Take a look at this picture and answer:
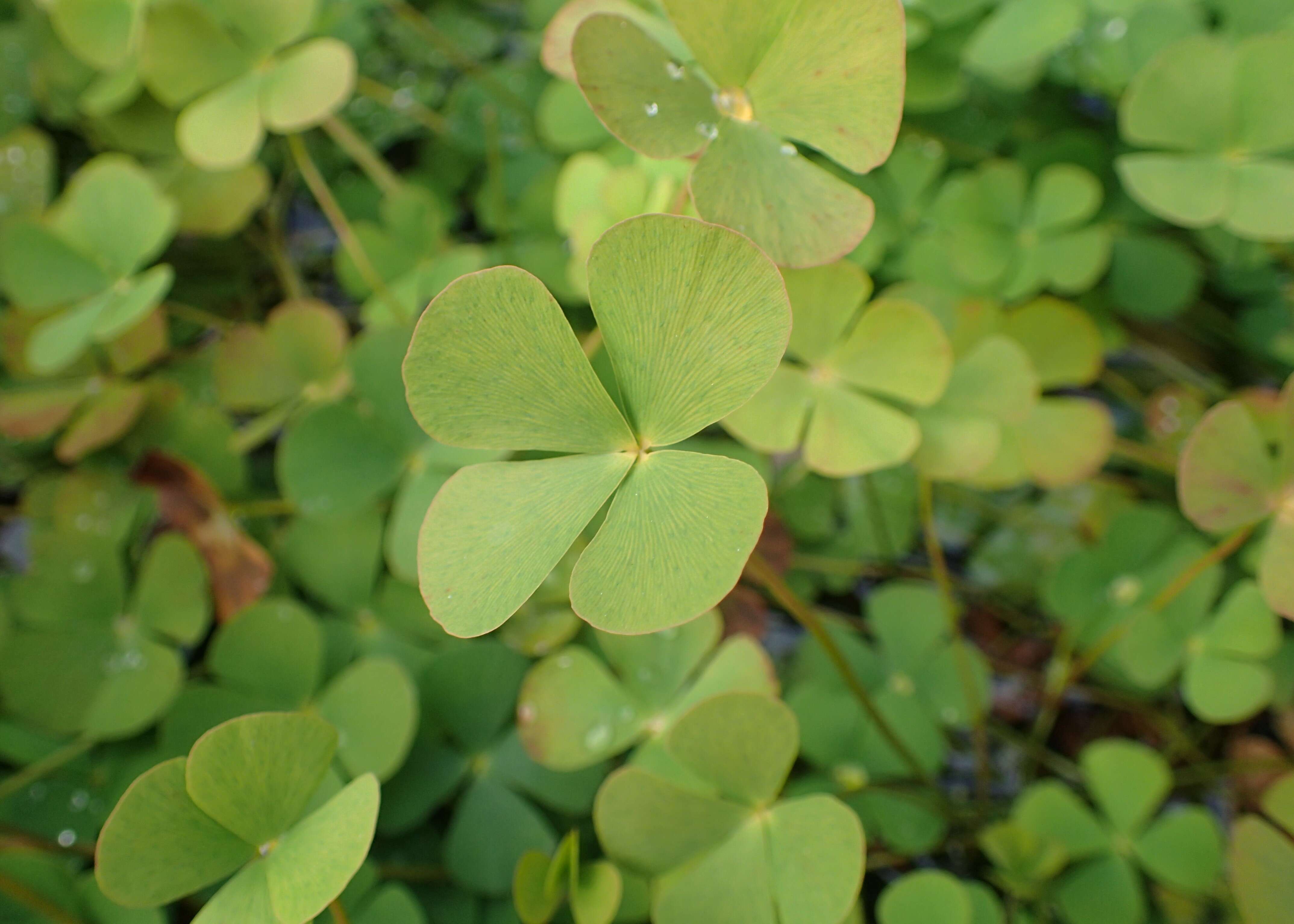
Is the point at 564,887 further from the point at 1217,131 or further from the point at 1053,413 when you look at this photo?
the point at 1217,131

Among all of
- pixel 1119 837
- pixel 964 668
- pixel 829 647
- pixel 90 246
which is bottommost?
pixel 1119 837

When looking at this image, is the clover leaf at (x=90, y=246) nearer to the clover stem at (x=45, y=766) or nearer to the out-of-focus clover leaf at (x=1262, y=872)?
the clover stem at (x=45, y=766)

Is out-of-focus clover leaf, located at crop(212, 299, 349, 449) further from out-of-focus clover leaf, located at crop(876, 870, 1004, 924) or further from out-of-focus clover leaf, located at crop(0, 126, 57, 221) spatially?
out-of-focus clover leaf, located at crop(876, 870, 1004, 924)

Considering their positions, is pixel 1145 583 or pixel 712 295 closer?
pixel 712 295

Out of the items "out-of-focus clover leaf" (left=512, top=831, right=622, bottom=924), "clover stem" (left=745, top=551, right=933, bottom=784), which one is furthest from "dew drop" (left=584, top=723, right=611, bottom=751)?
"clover stem" (left=745, top=551, right=933, bottom=784)

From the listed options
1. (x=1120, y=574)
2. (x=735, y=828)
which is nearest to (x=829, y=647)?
(x=735, y=828)

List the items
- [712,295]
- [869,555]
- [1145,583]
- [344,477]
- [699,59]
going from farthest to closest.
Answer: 1. [869,555]
2. [1145,583]
3. [344,477]
4. [699,59]
5. [712,295]

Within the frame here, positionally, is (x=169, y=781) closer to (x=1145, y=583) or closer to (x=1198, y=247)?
(x=1145, y=583)

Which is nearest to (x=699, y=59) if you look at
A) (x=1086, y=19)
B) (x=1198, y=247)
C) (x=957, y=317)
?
(x=957, y=317)
